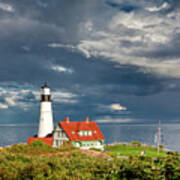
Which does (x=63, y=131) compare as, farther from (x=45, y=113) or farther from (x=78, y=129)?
(x=45, y=113)

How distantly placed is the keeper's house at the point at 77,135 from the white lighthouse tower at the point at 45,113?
9.51 ft

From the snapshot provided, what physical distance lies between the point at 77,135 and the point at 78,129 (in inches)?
61.1

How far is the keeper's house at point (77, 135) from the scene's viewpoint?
167 feet

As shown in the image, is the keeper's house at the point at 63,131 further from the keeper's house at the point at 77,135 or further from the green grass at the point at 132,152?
the green grass at the point at 132,152

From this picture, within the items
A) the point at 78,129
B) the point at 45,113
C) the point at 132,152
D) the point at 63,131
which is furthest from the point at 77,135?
the point at 132,152

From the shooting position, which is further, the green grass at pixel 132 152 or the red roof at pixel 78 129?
the red roof at pixel 78 129

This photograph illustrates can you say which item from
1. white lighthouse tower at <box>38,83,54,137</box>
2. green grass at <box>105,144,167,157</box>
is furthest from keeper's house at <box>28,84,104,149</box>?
green grass at <box>105,144,167,157</box>

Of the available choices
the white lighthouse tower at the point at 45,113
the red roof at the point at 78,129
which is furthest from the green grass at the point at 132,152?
the white lighthouse tower at the point at 45,113

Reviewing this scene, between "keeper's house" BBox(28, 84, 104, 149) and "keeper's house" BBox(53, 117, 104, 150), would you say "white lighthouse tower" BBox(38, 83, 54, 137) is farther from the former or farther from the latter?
"keeper's house" BBox(53, 117, 104, 150)

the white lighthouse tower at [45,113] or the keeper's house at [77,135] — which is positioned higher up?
the white lighthouse tower at [45,113]

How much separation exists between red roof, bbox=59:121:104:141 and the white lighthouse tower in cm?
366

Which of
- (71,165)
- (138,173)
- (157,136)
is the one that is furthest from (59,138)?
(138,173)

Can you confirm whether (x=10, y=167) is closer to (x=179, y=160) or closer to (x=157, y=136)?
(x=179, y=160)

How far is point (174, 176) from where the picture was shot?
1301 cm
